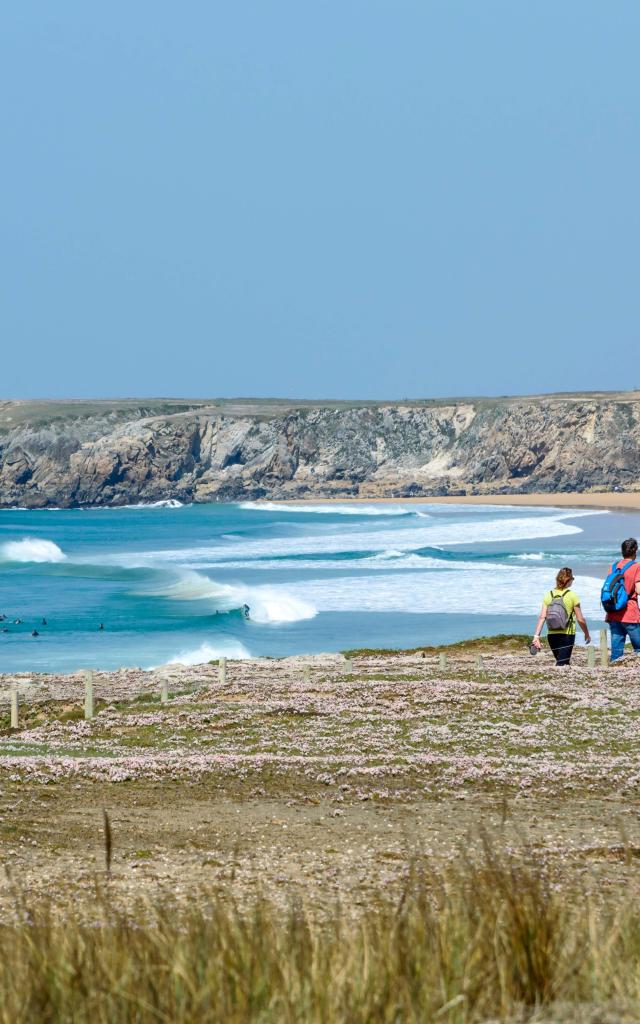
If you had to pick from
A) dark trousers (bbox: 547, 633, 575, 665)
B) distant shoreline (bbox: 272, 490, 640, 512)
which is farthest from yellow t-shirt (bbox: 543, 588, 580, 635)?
distant shoreline (bbox: 272, 490, 640, 512)

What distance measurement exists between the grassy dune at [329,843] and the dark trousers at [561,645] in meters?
0.34

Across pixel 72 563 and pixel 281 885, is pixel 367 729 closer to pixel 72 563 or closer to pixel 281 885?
pixel 281 885

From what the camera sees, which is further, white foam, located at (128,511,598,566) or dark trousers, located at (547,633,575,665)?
white foam, located at (128,511,598,566)

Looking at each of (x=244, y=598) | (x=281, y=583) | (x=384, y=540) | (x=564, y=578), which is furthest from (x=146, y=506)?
(x=564, y=578)

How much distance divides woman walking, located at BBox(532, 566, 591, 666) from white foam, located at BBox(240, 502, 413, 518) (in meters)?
105

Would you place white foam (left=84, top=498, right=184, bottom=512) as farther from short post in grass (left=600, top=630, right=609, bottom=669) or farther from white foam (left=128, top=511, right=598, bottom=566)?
short post in grass (left=600, top=630, right=609, bottom=669)

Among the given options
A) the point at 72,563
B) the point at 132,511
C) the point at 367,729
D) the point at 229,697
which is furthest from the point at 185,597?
the point at 132,511

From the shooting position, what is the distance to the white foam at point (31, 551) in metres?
92.8

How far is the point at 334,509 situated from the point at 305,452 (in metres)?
37.6

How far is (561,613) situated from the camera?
21375 millimetres

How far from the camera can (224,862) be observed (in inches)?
428

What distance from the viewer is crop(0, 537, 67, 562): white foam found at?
92787mm

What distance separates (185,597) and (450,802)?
1965 inches

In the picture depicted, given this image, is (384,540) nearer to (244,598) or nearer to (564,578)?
(244,598)
